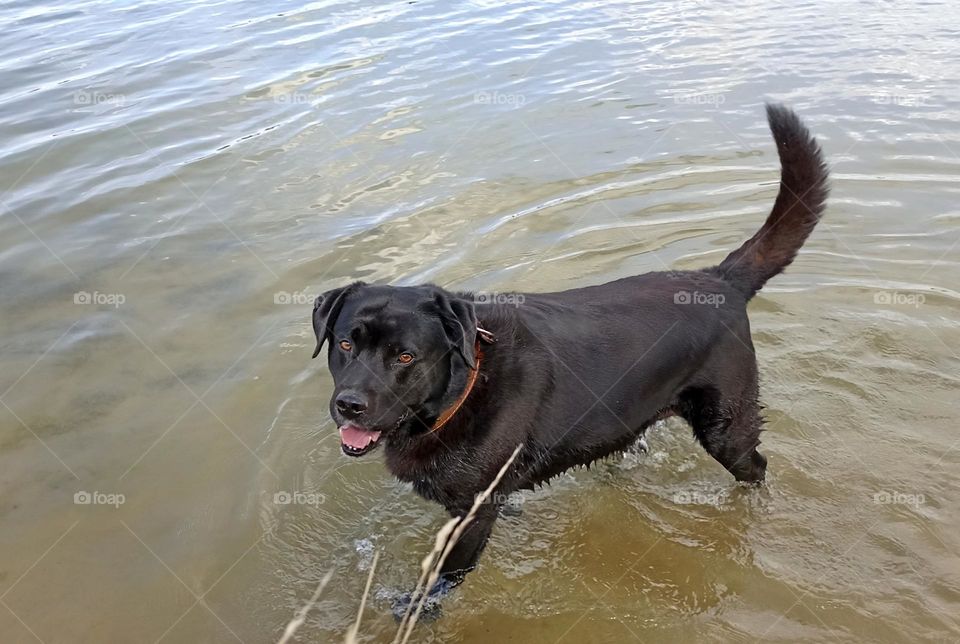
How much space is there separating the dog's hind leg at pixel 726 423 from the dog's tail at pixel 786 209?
0.58 m

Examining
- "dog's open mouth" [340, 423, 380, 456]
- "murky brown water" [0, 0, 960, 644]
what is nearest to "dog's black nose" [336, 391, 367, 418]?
"dog's open mouth" [340, 423, 380, 456]

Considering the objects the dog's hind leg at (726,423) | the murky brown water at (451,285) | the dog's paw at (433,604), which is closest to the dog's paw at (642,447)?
the murky brown water at (451,285)

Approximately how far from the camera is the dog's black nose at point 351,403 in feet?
11.0

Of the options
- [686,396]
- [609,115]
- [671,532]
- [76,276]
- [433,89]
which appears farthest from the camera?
[433,89]

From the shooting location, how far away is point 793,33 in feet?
40.8

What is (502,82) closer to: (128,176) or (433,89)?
(433,89)

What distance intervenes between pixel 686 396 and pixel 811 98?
7.19 m

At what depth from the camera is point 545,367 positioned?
3812mm

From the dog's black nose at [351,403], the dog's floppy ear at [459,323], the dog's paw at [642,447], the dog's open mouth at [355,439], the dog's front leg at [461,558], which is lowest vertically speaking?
the dog's paw at [642,447]

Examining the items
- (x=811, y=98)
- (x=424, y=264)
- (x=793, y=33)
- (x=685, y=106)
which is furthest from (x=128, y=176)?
(x=793, y=33)

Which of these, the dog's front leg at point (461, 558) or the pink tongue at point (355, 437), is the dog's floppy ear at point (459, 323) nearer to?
the pink tongue at point (355, 437)

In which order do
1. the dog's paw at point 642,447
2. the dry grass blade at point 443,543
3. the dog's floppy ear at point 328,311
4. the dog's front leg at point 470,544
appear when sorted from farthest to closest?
the dog's paw at point 642,447, the dog's front leg at point 470,544, the dog's floppy ear at point 328,311, the dry grass blade at point 443,543

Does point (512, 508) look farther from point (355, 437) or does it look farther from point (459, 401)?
point (355, 437)

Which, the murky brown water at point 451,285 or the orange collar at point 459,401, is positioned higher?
the orange collar at point 459,401
